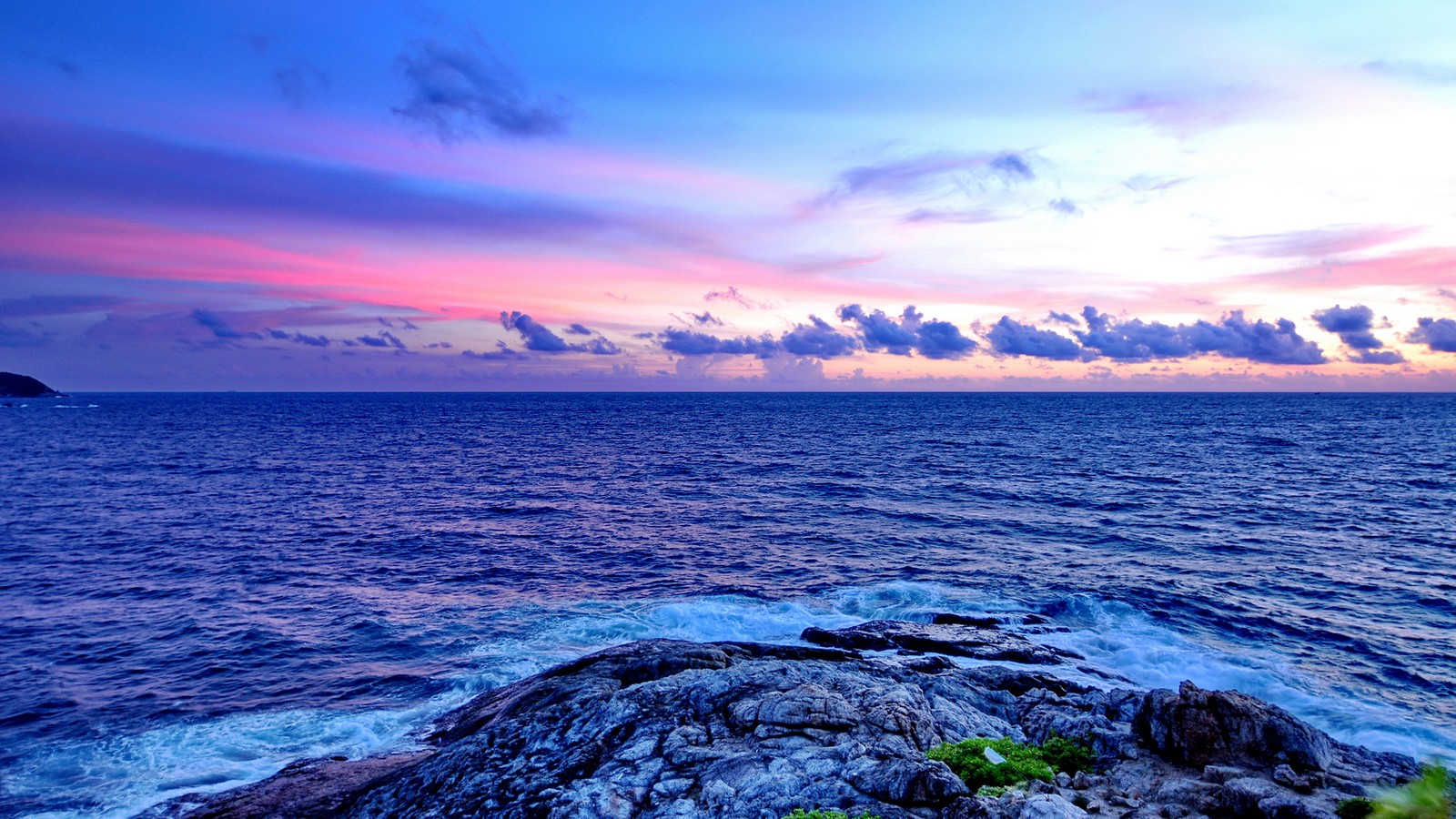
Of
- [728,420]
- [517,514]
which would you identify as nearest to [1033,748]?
[517,514]

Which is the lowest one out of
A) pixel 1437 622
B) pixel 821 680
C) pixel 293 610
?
pixel 293 610

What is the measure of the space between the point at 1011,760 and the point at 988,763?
2.74 ft

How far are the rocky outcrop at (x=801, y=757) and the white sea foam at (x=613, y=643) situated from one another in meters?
2.44

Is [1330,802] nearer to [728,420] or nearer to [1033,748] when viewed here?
[1033,748]

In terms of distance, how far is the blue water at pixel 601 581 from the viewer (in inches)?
936

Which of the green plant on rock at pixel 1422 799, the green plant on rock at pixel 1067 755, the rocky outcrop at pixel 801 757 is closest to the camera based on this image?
the green plant on rock at pixel 1422 799

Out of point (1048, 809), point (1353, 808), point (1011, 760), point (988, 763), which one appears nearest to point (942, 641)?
point (1011, 760)

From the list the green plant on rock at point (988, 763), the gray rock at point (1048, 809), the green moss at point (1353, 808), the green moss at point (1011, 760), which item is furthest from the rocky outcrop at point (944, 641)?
the gray rock at point (1048, 809)

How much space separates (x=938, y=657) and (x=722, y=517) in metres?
30.4

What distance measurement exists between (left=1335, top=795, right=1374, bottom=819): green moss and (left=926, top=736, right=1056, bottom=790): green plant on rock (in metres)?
4.53

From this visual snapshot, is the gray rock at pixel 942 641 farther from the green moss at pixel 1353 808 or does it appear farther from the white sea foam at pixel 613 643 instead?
the green moss at pixel 1353 808

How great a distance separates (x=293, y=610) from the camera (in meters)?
34.2

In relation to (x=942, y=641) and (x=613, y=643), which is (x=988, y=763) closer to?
(x=942, y=641)

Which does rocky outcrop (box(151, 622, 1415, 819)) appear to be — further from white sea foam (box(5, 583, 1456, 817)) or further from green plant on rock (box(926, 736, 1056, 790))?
white sea foam (box(5, 583, 1456, 817))
